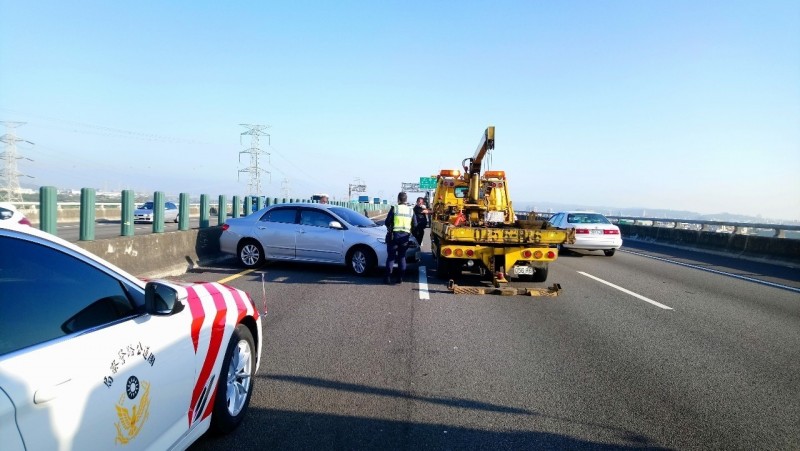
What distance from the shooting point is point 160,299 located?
2.88 metres

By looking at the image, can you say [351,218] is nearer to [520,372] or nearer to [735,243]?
[520,372]

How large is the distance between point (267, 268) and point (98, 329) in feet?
33.1

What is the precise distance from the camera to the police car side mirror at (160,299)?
2822mm

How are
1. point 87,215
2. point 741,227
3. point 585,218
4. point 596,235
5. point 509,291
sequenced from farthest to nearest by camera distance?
point 741,227 → point 585,218 → point 596,235 → point 509,291 → point 87,215

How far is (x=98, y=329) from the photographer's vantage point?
2551mm

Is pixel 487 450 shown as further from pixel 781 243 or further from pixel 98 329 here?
pixel 781 243

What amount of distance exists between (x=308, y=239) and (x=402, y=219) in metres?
2.51

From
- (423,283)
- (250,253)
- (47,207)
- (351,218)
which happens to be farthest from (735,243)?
(47,207)

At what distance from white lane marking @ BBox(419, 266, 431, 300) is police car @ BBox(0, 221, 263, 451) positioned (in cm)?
613

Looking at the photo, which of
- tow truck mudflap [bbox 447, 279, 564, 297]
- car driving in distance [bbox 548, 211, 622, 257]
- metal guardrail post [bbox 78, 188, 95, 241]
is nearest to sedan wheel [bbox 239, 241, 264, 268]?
metal guardrail post [bbox 78, 188, 95, 241]

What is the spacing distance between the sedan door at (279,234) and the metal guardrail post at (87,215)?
366cm

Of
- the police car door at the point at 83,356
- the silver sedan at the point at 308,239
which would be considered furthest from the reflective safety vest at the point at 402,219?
the police car door at the point at 83,356

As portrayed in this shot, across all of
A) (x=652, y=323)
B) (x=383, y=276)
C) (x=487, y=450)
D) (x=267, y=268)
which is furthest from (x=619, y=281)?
(x=487, y=450)

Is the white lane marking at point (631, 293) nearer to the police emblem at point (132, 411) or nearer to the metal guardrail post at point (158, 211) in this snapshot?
the police emblem at point (132, 411)
